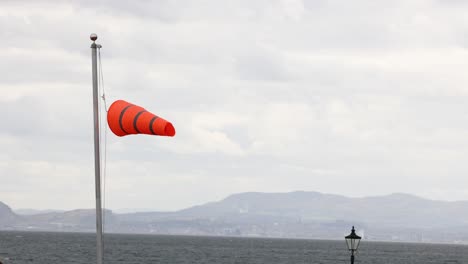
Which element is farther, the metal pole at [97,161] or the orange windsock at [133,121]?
the metal pole at [97,161]

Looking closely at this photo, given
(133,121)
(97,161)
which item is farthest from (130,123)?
(97,161)

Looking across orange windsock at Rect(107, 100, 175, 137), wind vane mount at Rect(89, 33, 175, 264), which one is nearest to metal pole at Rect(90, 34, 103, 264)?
wind vane mount at Rect(89, 33, 175, 264)

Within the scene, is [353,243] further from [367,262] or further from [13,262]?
[367,262]

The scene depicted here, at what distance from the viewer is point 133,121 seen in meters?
18.9

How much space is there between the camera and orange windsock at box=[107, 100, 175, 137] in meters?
18.6

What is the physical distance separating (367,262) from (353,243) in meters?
140

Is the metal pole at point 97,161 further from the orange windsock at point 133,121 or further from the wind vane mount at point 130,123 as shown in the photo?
the orange windsock at point 133,121

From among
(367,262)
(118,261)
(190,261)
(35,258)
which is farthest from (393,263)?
(35,258)

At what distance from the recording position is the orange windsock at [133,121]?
18625 mm

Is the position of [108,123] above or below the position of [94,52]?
below

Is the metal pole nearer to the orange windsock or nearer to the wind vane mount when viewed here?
the wind vane mount

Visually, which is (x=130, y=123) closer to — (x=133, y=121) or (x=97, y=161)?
(x=133, y=121)

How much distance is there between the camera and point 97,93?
20.6 metres

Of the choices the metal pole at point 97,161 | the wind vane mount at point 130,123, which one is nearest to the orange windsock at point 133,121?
the wind vane mount at point 130,123
